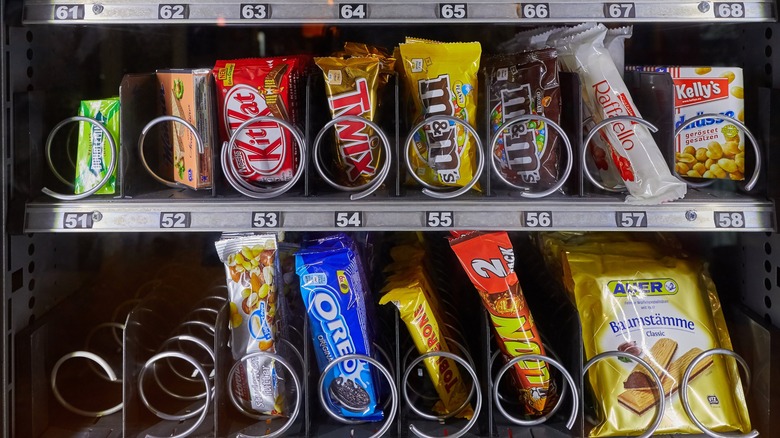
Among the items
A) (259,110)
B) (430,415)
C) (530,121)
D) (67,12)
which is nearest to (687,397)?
(430,415)

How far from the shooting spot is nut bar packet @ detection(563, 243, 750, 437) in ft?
3.66

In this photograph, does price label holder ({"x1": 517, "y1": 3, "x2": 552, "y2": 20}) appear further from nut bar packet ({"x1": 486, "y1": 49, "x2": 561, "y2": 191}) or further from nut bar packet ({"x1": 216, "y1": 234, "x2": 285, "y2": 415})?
nut bar packet ({"x1": 216, "y1": 234, "x2": 285, "y2": 415})

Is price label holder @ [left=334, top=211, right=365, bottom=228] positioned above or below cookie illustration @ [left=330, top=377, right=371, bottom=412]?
above

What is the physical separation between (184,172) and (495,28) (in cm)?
70

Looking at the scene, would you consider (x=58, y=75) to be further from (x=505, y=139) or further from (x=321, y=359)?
(x=505, y=139)

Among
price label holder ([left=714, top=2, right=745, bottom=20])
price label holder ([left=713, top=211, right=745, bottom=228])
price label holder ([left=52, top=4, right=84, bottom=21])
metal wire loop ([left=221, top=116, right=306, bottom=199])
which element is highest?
price label holder ([left=52, top=4, right=84, bottom=21])

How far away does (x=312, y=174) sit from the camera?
3.78 ft

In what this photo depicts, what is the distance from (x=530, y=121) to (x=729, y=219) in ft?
1.15

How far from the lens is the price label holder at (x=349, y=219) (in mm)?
1022

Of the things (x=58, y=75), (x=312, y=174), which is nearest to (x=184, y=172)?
(x=312, y=174)

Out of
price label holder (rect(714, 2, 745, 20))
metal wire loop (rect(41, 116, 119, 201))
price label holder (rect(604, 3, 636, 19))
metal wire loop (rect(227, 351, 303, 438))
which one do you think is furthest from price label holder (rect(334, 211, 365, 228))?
price label holder (rect(714, 2, 745, 20))

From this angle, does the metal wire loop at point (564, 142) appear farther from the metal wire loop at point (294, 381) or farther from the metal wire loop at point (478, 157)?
the metal wire loop at point (294, 381)

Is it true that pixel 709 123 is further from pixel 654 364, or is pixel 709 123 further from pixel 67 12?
pixel 67 12

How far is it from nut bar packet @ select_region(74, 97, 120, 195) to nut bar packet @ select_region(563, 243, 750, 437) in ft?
2.76
